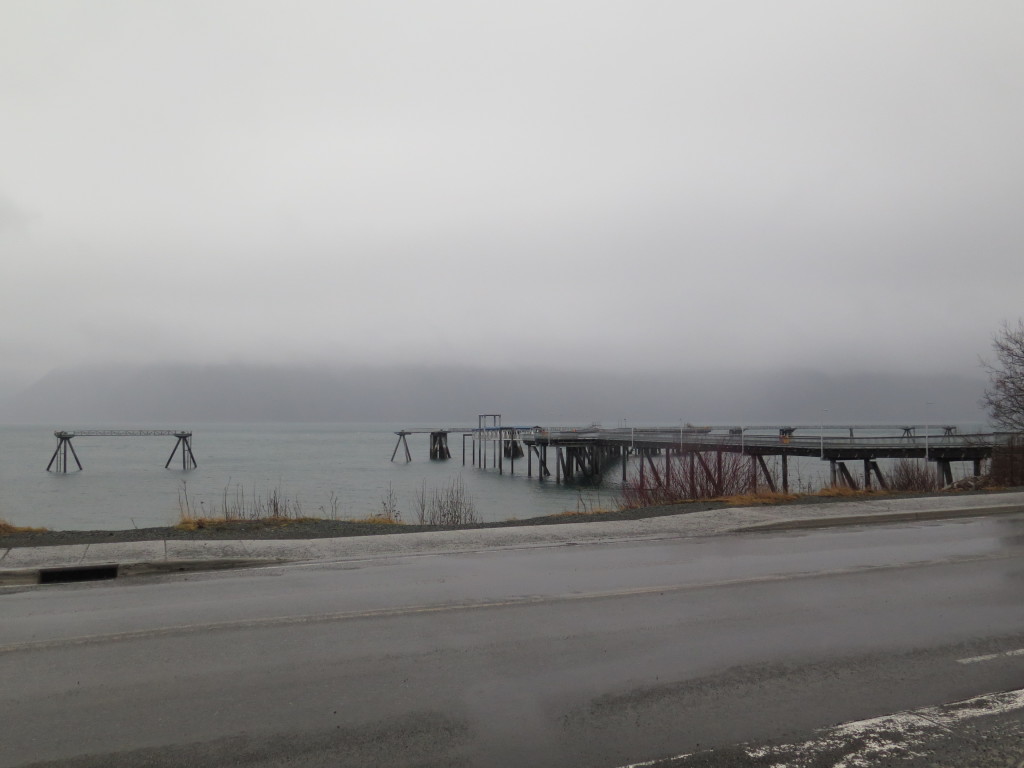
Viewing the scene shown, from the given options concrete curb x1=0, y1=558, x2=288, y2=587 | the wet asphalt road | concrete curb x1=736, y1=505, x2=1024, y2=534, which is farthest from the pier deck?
concrete curb x1=0, y1=558, x2=288, y2=587

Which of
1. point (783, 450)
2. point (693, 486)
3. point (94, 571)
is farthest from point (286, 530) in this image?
point (783, 450)

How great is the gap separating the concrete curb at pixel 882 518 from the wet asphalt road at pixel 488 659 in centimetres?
388

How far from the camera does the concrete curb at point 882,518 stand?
1467 centimetres

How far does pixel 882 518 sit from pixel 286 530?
455 inches

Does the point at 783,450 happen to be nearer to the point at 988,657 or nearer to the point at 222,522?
the point at 222,522

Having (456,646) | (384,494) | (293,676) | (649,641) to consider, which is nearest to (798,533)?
(649,641)

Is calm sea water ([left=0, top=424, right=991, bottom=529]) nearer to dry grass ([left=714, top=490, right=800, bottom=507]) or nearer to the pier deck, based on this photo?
the pier deck

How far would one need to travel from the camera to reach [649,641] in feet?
23.0

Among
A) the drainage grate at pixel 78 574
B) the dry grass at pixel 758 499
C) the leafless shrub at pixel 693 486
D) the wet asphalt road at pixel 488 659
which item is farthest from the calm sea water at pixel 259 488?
the wet asphalt road at pixel 488 659

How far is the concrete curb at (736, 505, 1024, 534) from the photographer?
1467cm

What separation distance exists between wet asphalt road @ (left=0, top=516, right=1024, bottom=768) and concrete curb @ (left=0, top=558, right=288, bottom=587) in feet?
2.04

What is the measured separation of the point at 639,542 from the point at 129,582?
7602 millimetres

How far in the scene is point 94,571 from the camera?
1069 cm

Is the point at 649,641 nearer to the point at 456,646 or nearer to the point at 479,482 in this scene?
the point at 456,646
